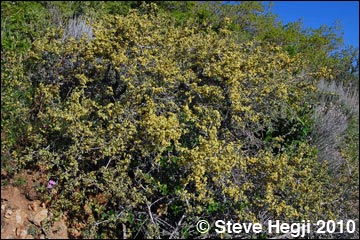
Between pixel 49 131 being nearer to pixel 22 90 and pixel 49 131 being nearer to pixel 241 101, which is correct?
pixel 22 90

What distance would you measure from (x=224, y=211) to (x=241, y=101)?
43.7 inches

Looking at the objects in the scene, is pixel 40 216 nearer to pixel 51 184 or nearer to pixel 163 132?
pixel 51 184

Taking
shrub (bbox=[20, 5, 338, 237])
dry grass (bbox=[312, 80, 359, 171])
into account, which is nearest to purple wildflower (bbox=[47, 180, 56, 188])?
shrub (bbox=[20, 5, 338, 237])

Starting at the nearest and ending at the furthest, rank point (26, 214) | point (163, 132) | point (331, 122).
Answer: point (163, 132), point (26, 214), point (331, 122)

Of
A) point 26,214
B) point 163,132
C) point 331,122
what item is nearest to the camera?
point 163,132

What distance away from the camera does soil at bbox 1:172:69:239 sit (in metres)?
3.63

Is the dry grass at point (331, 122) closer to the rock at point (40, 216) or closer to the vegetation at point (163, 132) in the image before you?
the vegetation at point (163, 132)

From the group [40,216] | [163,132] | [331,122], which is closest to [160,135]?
[163,132]

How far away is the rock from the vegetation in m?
0.13

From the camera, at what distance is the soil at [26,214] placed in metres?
3.63

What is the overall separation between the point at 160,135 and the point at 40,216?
4.47 feet

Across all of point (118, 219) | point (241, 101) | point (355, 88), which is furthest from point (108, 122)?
point (355, 88)

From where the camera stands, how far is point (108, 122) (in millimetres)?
3922

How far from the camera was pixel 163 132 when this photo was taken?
3502 mm
